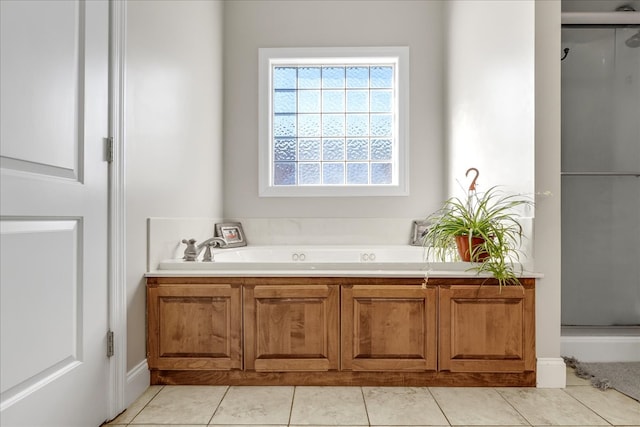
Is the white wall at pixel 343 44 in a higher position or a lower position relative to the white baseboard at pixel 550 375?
higher

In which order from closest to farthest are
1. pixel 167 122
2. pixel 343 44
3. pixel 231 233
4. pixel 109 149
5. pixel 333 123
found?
pixel 109 149
pixel 167 122
pixel 231 233
pixel 343 44
pixel 333 123

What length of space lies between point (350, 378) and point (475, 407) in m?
0.57

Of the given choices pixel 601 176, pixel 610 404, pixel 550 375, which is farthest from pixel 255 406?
pixel 601 176

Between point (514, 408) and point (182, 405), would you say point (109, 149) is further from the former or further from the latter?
point (514, 408)

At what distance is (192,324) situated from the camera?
6.63 ft

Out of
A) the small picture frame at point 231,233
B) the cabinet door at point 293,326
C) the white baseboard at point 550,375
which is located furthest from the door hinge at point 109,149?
the white baseboard at point 550,375

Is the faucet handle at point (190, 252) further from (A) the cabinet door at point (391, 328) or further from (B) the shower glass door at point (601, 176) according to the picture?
(B) the shower glass door at point (601, 176)

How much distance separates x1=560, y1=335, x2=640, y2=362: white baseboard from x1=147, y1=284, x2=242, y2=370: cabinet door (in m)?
1.87

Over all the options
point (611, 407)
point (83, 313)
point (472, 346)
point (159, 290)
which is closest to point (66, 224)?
point (83, 313)

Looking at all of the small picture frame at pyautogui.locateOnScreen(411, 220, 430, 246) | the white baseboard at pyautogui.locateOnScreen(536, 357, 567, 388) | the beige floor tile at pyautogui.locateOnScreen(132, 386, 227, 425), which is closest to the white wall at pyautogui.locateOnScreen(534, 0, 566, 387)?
the white baseboard at pyautogui.locateOnScreen(536, 357, 567, 388)

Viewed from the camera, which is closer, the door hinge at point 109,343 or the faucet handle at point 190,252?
the door hinge at point 109,343

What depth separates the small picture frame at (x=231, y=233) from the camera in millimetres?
3104

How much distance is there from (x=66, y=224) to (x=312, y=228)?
2.04 m

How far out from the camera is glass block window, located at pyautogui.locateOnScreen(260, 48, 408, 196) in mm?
3447
